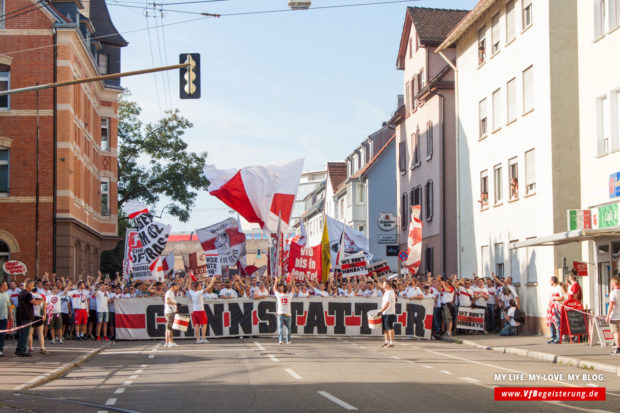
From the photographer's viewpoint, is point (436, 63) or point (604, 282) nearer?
point (604, 282)

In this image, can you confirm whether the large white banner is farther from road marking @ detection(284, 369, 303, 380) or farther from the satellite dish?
road marking @ detection(284, 369, 303, 380)

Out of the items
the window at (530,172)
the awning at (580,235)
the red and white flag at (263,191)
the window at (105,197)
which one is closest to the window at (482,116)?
the window at (530,172)

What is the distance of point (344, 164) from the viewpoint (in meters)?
87.1

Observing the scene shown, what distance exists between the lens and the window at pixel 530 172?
99.2ft

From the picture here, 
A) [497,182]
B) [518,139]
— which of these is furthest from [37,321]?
[497,182]

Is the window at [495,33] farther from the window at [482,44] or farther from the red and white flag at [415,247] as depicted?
the red and white flag at [415,247]

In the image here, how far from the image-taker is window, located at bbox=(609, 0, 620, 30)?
2480cm

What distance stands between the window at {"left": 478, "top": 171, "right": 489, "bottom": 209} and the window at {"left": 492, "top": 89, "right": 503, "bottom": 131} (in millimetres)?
2122

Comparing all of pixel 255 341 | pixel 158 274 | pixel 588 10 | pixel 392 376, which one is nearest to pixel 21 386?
pixel 392 376

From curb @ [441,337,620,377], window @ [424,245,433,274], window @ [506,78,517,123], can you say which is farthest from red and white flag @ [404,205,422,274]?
window @ [424,245,433,274]

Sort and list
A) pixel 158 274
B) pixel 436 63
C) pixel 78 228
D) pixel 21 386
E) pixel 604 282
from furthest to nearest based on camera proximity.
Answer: pixel 436 63
pixel 78 228
pixel 158 274
pixel 604 282
pixel 21 386

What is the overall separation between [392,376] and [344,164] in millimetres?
71801

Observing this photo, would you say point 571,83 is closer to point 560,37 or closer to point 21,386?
point 560,37

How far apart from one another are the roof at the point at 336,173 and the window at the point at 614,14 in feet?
189
